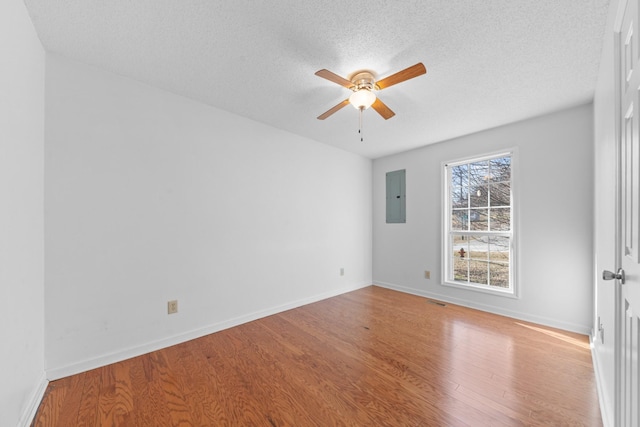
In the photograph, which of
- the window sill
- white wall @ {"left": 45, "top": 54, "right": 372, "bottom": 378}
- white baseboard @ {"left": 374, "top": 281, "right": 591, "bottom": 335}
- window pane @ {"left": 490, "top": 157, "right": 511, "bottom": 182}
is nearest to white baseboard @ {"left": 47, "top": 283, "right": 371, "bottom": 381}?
white wall @ {"left": 45, "top": 54, "right": 372, "bottom": 378}

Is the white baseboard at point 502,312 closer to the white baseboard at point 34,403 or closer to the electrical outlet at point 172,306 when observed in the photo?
the electrical outlet at point 172,306

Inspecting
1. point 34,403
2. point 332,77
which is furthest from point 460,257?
point 34,403

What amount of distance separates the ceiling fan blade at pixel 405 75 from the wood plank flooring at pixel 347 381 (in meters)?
2.08

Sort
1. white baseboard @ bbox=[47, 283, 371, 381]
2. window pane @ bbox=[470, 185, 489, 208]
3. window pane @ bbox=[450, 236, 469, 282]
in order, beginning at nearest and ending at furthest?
white baseboard @ bbox=[47, 283, 371, 381]
window pane @ bbox=[470, 185, 489, 208]
window pane @ bbox=[450, 236, 469, 282]

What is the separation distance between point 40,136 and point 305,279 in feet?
9.31

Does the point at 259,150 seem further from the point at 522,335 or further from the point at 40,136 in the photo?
the point at 522,335

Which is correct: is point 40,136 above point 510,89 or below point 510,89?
below

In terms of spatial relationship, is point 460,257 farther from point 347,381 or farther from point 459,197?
point 347,381

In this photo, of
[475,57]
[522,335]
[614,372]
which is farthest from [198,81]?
[522,335]

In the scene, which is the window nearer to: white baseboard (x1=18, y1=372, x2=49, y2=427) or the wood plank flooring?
the wood plank flooring

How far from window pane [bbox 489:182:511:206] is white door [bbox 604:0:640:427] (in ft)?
7.07

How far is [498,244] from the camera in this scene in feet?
10.6

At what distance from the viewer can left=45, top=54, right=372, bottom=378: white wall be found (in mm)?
1874

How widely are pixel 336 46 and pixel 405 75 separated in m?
0.51
